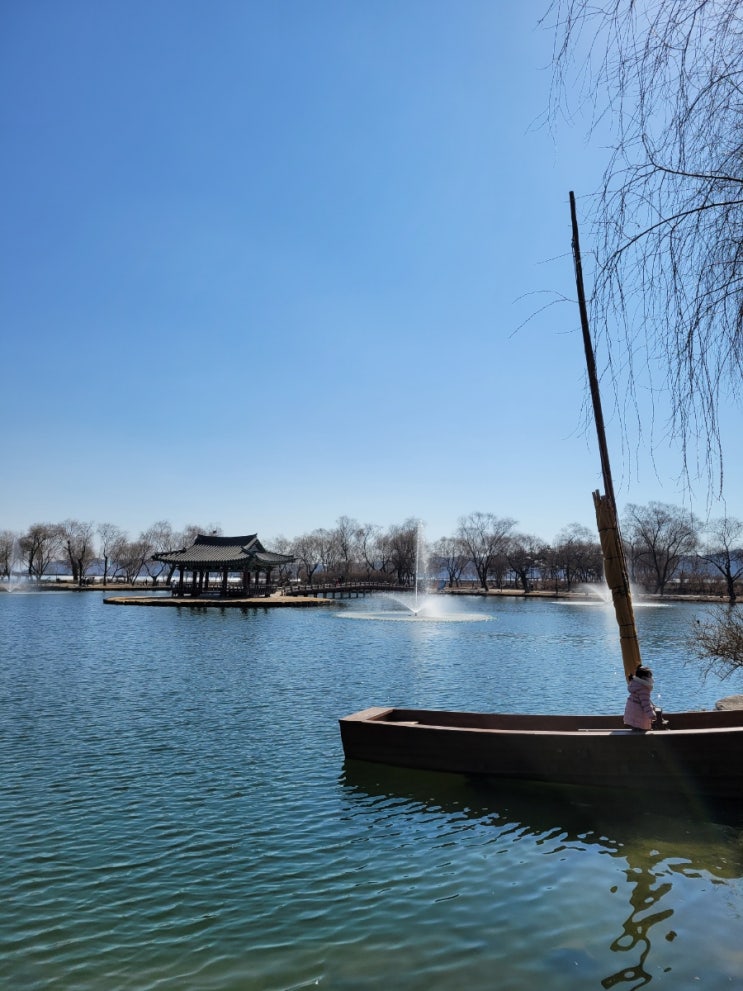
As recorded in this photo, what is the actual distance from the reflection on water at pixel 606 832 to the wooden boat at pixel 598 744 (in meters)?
0.27

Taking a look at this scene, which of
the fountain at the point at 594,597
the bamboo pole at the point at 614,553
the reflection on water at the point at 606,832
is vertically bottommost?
the fountain at the point at 594,597

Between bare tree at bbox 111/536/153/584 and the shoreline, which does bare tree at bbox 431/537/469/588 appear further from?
bare tree at bbox 111/536/153/584

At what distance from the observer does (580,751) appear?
8.66 meters

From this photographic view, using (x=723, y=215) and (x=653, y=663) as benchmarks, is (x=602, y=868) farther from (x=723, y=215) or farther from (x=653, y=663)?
(x=653, y=663)

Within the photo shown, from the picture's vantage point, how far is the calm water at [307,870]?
500cm

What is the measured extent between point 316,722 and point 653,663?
1499 cm

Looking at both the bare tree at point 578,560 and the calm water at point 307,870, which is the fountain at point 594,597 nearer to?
the bare tree at point 578,560

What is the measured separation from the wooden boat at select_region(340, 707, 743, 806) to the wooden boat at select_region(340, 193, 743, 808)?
13 millimetres

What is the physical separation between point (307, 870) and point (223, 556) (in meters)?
48.8

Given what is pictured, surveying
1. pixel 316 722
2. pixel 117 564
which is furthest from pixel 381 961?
pixel 117 564

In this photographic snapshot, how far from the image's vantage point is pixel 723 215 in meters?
3.14

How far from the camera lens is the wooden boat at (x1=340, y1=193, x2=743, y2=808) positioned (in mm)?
8180

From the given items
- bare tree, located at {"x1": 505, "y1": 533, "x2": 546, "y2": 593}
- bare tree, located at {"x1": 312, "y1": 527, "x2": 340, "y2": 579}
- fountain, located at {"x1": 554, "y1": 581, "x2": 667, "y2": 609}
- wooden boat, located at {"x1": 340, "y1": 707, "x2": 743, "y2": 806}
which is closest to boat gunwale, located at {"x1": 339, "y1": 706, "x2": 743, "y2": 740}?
wooden boat, located at {"x1": 340, "y1": 707, "x2": 743, "y2": 806}

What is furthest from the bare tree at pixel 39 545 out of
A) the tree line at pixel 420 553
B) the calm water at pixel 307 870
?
the calm water at pixel 307 870
